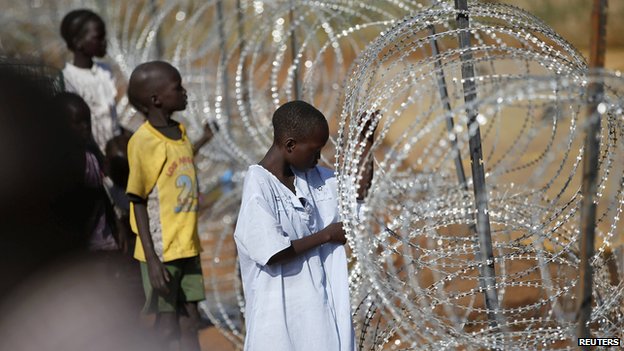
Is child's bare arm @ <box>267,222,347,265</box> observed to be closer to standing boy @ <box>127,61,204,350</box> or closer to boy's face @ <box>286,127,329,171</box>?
boy's face @ <box>286,127,329,171</box>

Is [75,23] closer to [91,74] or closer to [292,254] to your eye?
[91,74]

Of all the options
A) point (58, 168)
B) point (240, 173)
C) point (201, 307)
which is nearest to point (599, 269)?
point (58, 168)

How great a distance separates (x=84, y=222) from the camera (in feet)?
9.14

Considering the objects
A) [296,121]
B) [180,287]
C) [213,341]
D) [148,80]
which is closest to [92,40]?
[148,80]

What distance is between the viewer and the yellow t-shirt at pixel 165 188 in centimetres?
480

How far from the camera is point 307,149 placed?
366 cm

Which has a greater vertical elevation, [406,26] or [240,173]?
[406,26]

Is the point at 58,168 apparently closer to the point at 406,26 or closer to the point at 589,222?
the point at 589,222

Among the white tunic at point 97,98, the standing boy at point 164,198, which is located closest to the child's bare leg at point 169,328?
the standing boy at point 164,198

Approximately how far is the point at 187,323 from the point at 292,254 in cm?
170

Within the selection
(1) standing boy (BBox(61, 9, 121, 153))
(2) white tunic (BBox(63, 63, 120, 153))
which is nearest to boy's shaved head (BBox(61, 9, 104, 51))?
(1) standing boy (BBox(61, 9, 121, 153))

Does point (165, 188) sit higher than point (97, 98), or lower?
lower

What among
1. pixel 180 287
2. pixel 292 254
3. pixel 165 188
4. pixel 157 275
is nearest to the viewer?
pixel 292 254

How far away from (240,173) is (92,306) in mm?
4659
